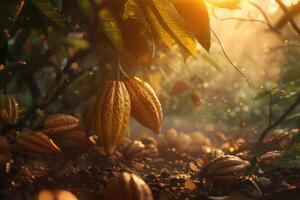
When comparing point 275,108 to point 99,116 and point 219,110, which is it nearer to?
point 219,110

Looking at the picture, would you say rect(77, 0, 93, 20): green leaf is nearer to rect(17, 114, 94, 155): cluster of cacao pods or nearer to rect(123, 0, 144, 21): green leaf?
rect(123, 0, 144, 21): green leaf

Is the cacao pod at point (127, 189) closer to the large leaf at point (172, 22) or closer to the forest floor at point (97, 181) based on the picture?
the forest floor at point (97, 181)

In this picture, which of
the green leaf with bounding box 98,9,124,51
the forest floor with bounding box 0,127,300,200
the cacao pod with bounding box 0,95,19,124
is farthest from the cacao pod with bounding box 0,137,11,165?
the green leaf with bounding box 98,9,124,51

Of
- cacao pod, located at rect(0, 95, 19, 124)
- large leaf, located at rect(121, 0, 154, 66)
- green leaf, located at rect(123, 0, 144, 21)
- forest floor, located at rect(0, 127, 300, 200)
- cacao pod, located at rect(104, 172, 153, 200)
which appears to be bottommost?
forest floor, located at rect(0, 127, 300, 200)

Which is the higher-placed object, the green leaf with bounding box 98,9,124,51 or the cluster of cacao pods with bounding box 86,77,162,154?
the green leaf with bounding box 98,9,124,51

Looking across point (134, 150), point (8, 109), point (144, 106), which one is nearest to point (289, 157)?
point (144, 106)

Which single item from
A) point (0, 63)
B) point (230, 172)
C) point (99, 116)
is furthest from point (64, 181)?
point (230, 172)

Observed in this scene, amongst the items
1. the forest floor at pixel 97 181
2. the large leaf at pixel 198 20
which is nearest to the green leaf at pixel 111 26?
the large leaf at pixel 198 20
